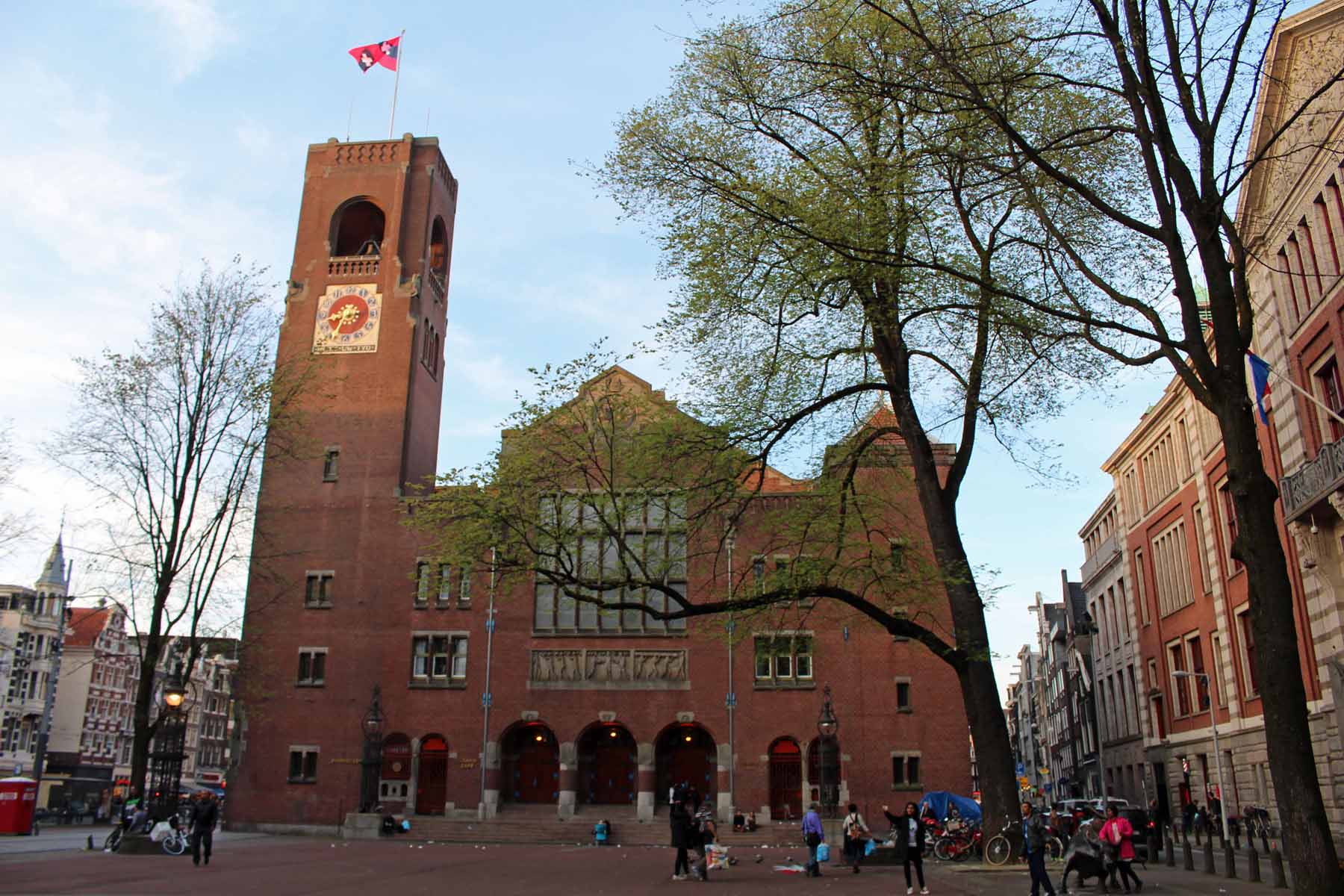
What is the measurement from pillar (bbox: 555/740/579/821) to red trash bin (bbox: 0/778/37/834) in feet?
62.8

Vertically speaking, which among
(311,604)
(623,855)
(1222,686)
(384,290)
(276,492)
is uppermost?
(384,290)

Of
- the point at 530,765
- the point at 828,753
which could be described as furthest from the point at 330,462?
the point at 828,753

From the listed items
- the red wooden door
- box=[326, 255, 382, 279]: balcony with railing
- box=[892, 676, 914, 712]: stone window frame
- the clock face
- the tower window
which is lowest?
the red wooden door

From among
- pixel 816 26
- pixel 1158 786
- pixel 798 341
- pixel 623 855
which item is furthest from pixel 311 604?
pixel 1158 786

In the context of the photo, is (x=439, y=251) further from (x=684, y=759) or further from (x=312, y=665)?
(x=684, y=759)

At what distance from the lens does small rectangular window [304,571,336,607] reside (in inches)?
1700

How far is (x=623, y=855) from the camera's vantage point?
93.7 feet

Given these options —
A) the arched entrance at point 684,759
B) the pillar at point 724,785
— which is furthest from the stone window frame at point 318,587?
the pillar at point 724,785

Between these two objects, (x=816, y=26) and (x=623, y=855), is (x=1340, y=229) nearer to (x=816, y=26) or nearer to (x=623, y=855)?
(x=816, y=26)

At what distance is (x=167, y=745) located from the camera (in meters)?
28.9

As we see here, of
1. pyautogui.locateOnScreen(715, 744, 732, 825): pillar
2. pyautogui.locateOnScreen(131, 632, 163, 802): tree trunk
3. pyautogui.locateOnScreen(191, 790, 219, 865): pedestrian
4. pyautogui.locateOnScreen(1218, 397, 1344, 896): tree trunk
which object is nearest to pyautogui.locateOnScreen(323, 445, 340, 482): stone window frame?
pyautogui.locateOnScreen(131, 632, 163, 802): tree trunk

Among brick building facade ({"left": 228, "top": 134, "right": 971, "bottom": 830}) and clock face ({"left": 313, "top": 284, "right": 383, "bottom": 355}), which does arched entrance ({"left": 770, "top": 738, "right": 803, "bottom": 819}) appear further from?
clock face ({"left": 313, "top": 284, "right": 383, "bottom": 355})

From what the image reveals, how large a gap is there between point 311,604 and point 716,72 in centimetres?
3235

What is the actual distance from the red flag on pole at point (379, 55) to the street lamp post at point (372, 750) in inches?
1106
